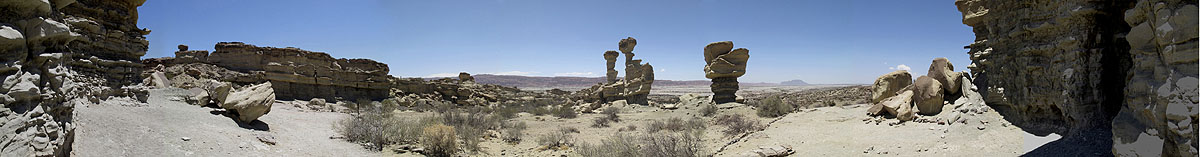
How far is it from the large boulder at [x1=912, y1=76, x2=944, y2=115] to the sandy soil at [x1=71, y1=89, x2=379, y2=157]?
8.12 meters

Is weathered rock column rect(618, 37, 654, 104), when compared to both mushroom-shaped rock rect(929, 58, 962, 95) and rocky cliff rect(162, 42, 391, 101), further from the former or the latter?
mushroom-shaped rock rect(929, 58, 962, 95)

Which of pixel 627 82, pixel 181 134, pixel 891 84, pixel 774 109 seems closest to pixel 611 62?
pixel 627 82

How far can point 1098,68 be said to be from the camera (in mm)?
4355

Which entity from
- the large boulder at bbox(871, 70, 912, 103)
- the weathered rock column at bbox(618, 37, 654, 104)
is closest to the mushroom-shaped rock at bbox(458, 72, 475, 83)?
the weathered rock column at bbox(618, 37, 654, 104)

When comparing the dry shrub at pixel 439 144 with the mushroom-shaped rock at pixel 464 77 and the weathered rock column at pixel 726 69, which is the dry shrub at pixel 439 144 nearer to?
the weathered rock column at pixel 726 69

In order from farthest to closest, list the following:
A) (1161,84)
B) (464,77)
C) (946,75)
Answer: (464,77) → (946,75) → (1161,84)

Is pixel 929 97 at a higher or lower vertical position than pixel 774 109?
higher

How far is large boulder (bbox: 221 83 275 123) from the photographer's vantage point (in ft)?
22.6

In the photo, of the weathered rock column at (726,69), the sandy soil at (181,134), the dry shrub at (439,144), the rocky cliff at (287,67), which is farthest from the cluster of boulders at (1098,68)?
the rocky cliff at (287,67)

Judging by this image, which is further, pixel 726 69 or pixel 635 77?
pixel 635 77

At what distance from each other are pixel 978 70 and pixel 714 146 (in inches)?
163

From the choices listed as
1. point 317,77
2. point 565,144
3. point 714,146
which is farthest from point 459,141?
point 317,77

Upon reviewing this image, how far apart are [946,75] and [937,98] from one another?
76 centimetres

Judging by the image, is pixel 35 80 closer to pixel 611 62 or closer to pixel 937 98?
pixel 937 98
